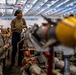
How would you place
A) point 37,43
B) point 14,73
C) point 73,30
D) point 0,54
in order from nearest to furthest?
point 73,30 → point 37,43 → point 0,54 → point 14,73

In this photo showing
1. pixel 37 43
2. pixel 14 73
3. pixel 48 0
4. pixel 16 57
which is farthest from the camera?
pixel 48 0

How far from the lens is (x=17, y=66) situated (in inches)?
199

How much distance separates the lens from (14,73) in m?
4.33

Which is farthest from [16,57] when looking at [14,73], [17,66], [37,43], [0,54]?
[37,43]

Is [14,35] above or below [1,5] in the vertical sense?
below

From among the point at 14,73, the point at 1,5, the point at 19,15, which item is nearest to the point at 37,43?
the point at 14,73

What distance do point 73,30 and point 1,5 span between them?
51.7 ft

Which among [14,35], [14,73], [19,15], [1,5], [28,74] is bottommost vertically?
[14,73]

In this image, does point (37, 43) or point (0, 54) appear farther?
point (0, 54)

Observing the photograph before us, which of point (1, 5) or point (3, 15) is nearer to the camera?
point (1, 5)

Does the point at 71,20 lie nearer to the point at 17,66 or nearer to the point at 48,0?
the point at 17,66

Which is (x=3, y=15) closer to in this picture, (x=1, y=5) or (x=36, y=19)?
(x=36, y=19)

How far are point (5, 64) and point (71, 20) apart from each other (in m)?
4.36

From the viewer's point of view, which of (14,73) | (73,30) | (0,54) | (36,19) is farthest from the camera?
(36,19)
